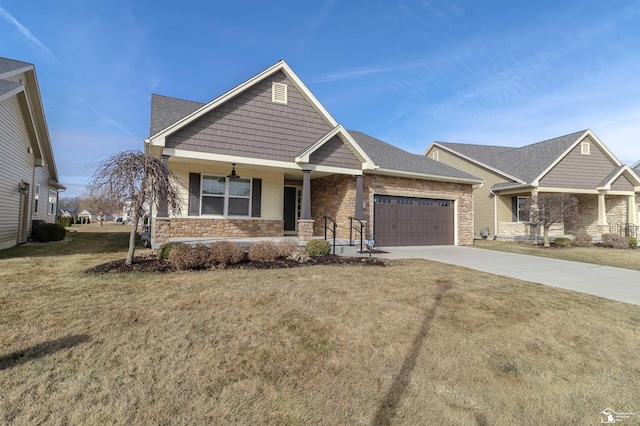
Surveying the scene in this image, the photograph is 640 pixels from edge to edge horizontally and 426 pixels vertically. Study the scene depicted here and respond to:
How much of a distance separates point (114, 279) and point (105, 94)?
14472 millimetres

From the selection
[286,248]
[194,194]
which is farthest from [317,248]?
[194,194]

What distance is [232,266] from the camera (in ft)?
25.4

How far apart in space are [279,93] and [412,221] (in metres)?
8.30

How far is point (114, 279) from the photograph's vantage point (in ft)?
19.7

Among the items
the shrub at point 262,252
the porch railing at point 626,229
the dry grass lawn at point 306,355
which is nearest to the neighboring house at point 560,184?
the porch railing at point 626,229

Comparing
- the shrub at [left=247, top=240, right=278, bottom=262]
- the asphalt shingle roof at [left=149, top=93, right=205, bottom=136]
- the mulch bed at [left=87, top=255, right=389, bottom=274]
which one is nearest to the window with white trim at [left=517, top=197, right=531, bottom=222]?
the mulch bed at [left=87, top=255, right=389, bottom=274]

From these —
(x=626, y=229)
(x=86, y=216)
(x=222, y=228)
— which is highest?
(x=86, y=216)

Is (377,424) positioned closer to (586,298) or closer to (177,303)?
(177,303)

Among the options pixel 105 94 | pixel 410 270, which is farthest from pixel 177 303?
pixel 105 94

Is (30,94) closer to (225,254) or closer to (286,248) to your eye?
(225,254)

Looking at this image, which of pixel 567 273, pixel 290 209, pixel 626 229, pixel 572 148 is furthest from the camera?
pixel 626 229

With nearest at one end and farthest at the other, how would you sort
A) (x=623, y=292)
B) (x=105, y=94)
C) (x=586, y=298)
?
1. (x=586, y=298)
2. (x=623, y=292)
3. (x=105, y=94)

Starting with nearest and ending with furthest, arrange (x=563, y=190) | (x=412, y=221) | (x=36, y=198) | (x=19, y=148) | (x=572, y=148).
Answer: (x=19, y=148)
(x=412, y=221)
(x=36, y=198)
(x=563, y=190)
(x=572, y=148)

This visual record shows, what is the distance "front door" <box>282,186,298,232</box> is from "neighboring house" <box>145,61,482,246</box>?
0.05 metres
